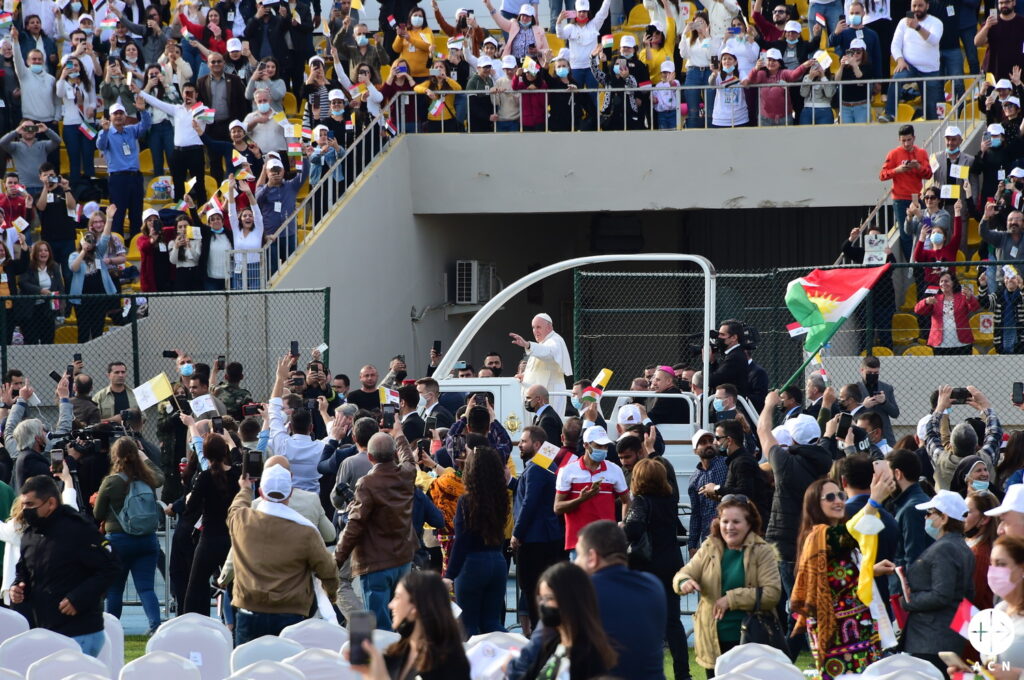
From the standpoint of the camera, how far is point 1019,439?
1080 cm

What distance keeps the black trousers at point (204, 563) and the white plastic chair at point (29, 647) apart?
2723 mm

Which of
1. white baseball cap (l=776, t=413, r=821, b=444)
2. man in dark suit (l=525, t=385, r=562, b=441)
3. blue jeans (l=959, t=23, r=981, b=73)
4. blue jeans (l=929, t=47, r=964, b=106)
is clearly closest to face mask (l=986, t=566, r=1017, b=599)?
white baseball cap (l=776, t=413, r=821, b=444)

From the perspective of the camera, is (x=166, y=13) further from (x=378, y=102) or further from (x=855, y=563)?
(x=855, y=563)

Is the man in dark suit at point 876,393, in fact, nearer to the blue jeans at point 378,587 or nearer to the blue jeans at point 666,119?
the blue jeans at point 378,587

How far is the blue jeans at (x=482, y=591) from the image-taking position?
1027 centimetres

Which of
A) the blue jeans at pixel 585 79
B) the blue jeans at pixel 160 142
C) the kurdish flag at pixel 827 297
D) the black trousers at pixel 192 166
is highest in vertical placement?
the blue jeans at pixel 585 79

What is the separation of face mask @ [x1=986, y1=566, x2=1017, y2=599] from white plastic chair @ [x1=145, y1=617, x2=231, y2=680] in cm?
347

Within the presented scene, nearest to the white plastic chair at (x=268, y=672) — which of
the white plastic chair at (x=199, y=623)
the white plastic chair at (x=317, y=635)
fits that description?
the white plastic chair at (x=317, y=635)

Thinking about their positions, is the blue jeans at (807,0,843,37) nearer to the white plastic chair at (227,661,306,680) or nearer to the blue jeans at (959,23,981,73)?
the blue jeans at (959,23,981,73)

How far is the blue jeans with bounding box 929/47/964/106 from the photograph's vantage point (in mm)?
21594

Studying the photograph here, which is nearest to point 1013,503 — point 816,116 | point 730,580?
point 730,580

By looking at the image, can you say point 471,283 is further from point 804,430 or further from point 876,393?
point 804,430

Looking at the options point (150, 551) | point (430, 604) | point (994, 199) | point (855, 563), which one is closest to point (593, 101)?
point (994, 199)

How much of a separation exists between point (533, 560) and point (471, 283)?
1407cm
